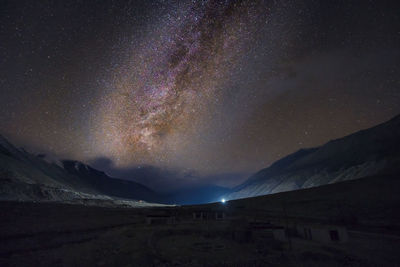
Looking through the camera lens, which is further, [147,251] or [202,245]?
[202,245]

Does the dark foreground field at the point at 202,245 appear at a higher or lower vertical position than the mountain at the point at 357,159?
lower

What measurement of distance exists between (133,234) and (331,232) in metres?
26.2

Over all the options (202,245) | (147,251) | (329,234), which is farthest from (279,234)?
(147,251)

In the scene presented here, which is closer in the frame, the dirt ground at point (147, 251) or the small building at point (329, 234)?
the dirt ground at point (147, 251)

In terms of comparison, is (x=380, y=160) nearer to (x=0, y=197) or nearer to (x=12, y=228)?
(x=12, y=228)

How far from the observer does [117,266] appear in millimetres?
16281

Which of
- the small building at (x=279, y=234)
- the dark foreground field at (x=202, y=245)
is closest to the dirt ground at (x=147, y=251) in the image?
the dark foreground field at (x=202, y=245)

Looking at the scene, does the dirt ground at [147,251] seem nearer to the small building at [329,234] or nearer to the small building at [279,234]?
the small building at [279,234]

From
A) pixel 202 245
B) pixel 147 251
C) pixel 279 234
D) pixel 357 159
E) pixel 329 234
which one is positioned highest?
pixel 357 159

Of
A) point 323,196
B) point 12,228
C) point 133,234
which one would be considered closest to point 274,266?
point 133,234

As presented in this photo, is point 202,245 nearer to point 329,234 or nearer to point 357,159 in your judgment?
point 329,234

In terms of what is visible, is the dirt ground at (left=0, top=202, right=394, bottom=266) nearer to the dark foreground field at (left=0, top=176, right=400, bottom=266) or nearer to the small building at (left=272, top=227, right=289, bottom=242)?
the dark foreground field at (left=0, top=176, right=400, bottom=266)

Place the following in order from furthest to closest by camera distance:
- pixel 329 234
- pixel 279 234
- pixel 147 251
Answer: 1. pixel 279 234
2. pixel 329 234
3. pixel 147 251

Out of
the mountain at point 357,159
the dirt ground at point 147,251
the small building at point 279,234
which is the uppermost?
the mountain at point 357,159
